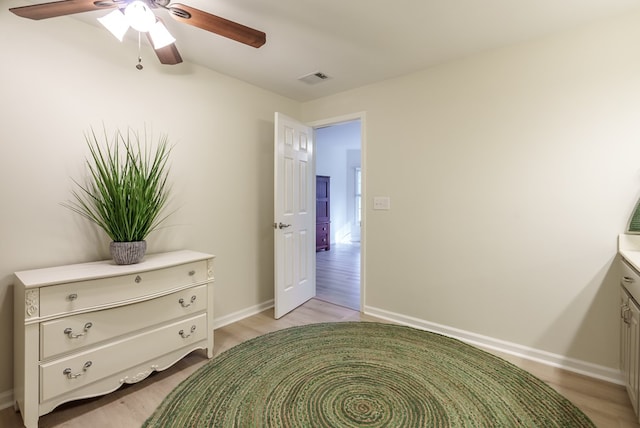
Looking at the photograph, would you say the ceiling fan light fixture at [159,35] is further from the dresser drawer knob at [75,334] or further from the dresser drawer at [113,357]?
the dresser drawer at [113,357]

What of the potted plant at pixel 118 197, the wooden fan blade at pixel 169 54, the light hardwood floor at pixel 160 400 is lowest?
the light hardwood floor at pixel 160 400

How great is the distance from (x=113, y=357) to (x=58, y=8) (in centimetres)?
182

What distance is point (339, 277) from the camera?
179 inches

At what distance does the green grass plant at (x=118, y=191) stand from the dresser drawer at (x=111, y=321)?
0.45 meters

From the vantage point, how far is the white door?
2945mm

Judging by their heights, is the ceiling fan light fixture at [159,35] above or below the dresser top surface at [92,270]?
above

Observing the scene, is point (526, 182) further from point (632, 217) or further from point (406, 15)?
point (406, 15)

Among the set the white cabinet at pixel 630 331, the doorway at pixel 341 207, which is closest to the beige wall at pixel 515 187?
the white cabinet at pixel 630 331

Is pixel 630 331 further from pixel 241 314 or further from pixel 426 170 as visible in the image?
pixel 241 314

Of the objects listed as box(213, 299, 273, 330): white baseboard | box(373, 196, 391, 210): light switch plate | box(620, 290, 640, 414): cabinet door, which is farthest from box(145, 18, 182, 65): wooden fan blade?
box(620, 290, 640, 414): cabinet door

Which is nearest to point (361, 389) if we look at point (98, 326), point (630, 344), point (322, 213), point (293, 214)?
point (630, 344)

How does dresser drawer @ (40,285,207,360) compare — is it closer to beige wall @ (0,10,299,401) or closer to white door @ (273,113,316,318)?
beige wall @ (0,10,299,401)

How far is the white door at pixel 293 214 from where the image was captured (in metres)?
2.95

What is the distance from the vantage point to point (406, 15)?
189 centimetres
